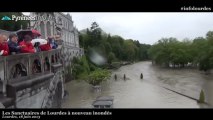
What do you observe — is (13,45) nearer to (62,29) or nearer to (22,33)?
(22,33)

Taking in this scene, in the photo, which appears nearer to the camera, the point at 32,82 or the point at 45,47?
the point at 32,82

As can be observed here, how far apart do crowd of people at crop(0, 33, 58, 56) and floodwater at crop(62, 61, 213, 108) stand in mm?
495

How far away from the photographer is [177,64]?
16.9 ft

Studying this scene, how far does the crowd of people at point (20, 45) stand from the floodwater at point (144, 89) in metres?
0.50

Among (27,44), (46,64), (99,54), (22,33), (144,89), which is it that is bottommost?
(144,89)

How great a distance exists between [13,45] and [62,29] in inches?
29.5

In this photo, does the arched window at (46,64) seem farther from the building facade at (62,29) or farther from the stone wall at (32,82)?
the building facade at (62,29)

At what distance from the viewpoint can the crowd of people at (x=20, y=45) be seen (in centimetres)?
336

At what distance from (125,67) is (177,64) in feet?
3.37

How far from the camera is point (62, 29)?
13.4 ft

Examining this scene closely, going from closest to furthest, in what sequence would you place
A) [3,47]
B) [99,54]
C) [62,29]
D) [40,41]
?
[3,47], [40,41], [62,29], [99,54]

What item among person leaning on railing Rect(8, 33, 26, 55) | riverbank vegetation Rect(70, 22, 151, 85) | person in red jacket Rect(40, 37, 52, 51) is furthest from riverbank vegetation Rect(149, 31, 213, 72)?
person leaning on railing Rect(8, 33, 26, 55)

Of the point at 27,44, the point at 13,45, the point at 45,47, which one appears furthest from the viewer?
the point at 45,47

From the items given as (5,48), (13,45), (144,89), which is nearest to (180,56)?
(144,89)
